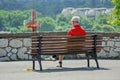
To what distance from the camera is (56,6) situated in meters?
148

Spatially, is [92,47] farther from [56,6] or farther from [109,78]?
[56,6]

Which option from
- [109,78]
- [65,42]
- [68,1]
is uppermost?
[68,1]

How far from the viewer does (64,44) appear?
10320 millimetres

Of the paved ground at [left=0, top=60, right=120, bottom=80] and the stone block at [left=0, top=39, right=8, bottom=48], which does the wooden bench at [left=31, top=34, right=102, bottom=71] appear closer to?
the paved ground at [left=0, top=60, right=120, bottom=80]

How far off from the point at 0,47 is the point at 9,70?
3.12 meters

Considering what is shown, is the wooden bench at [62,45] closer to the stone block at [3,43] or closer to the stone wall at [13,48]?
the stone wall at [13,48]

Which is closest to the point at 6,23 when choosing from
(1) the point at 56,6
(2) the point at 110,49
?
(1) the point at 56,6

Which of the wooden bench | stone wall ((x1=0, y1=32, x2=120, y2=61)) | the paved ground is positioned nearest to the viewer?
the paved ground

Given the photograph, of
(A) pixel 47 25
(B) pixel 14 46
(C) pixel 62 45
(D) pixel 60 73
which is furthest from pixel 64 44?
(A) pixel 47 25

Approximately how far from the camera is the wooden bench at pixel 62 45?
10.1 metres

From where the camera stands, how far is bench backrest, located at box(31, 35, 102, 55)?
10.1 m

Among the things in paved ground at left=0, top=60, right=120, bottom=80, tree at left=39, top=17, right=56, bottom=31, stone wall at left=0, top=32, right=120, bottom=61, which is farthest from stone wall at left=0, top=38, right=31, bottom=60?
tree at left=39, top=17, right=56, bottom=31

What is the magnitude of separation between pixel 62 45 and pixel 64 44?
57 millimetres

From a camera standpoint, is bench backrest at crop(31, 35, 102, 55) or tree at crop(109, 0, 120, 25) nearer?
bench backrest at crop(31, 35, 102, 55)
